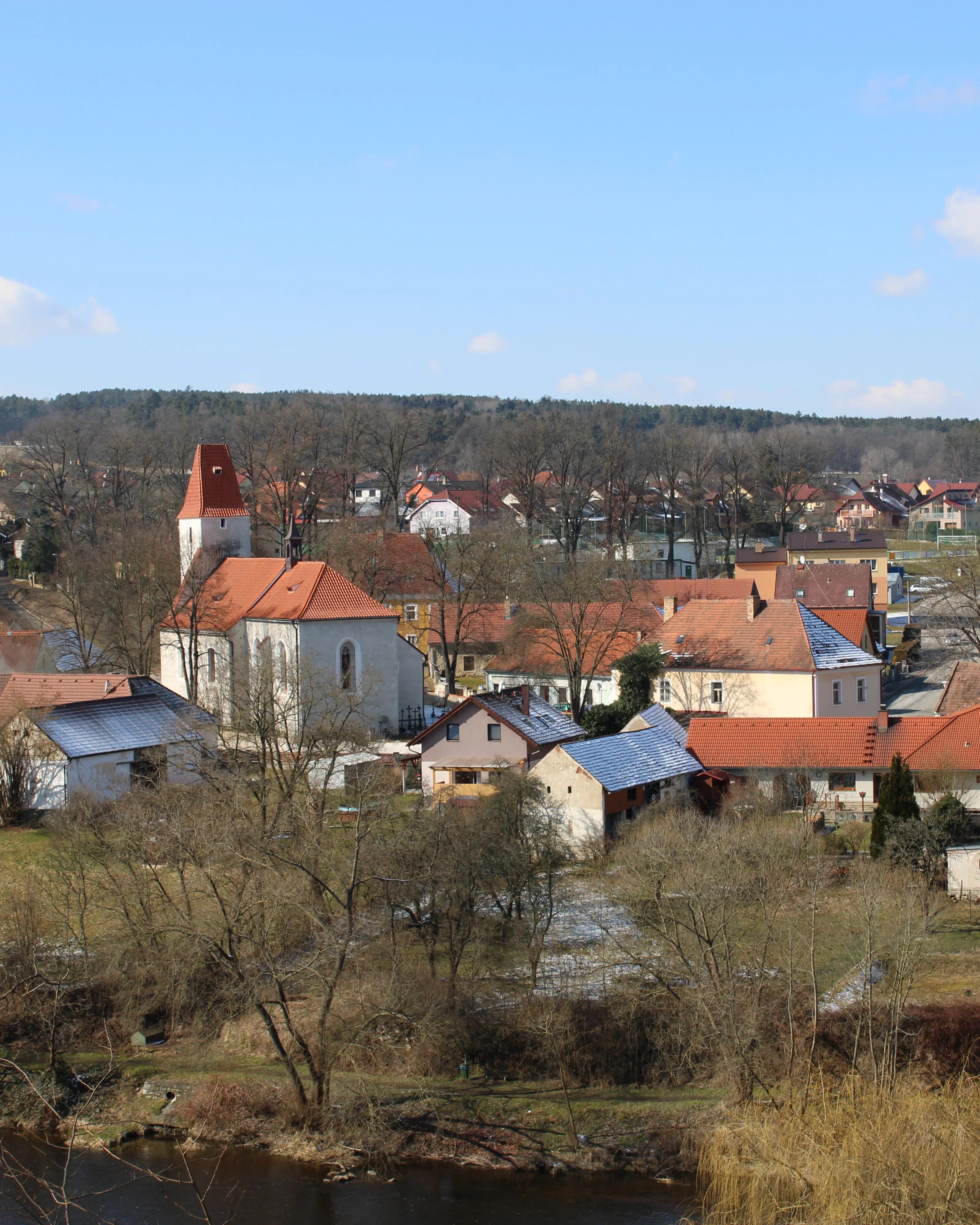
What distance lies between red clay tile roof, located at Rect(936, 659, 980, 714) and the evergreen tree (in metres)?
8.64

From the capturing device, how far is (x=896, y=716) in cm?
3609

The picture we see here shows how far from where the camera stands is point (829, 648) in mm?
41094

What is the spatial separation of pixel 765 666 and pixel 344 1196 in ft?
78.4

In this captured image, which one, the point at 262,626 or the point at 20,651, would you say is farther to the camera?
the point at 20,651

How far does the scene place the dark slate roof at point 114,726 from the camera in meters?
35.8

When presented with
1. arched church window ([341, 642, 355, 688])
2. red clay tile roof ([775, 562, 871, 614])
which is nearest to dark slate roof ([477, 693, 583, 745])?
arched church window ([341, 642, 355, 688])

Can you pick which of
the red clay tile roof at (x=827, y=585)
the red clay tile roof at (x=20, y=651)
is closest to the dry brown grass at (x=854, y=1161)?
the red clay tile roof at (x=20, y=651)

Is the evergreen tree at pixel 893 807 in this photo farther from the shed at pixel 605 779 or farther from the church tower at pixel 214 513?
the church tower at pixel 214 513

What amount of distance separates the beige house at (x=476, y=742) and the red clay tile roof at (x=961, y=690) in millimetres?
11488

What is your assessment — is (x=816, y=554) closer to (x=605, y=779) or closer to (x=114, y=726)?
(x=605, y=779)

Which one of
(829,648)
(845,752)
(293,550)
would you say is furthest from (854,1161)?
(293,550)

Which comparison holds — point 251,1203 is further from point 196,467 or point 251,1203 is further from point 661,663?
point 196,467

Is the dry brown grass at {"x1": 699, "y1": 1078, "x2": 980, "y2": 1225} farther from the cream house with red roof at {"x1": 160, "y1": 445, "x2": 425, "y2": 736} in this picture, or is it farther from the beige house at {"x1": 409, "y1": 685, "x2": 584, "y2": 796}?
the cream house with red roof at {"x1": 160, "y1": 445, "x2": 425, "y2": 736}

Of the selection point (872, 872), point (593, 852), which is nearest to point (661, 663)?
point (593, 852)
